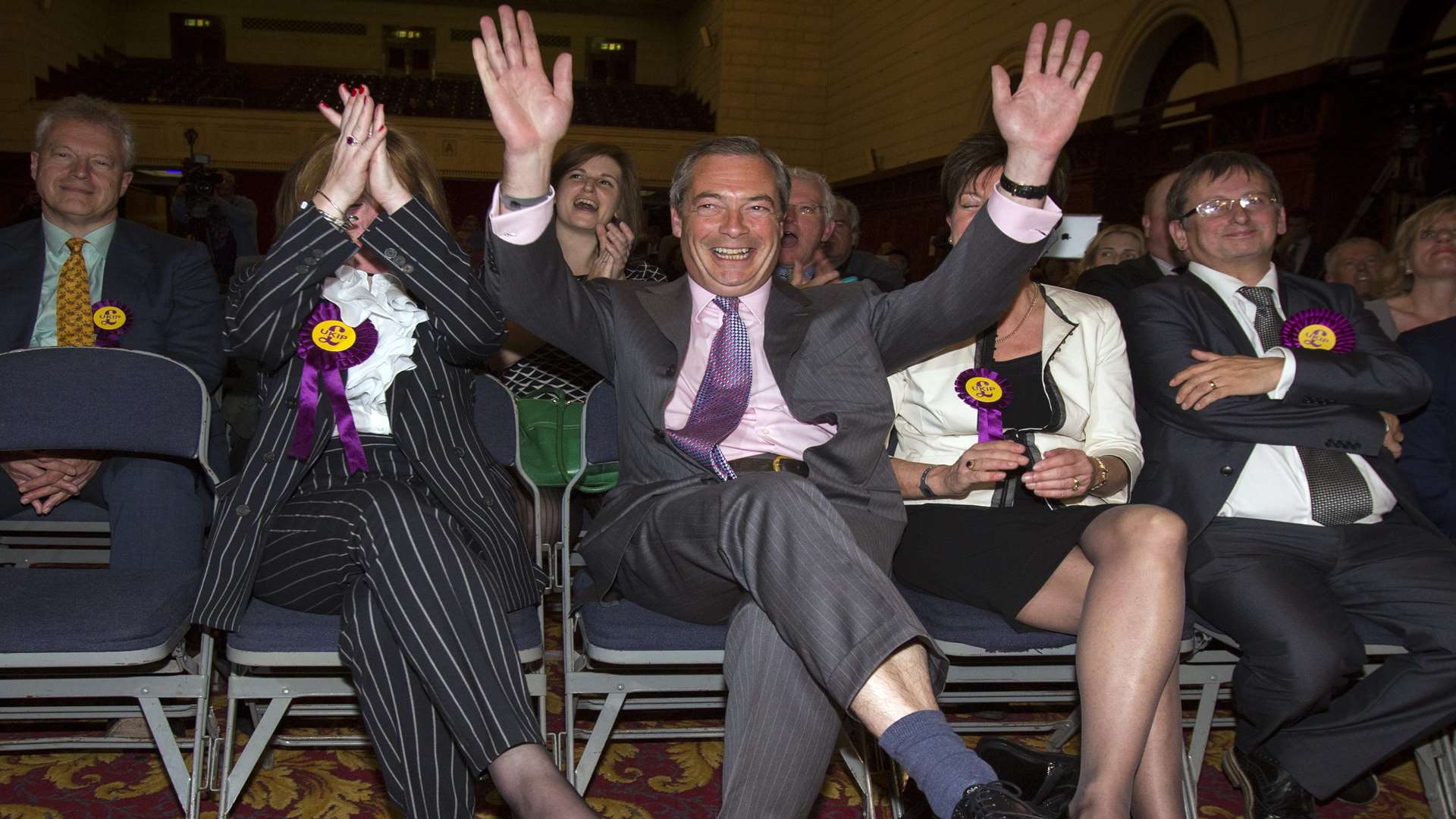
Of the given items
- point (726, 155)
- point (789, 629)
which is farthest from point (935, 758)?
point (726, 155)

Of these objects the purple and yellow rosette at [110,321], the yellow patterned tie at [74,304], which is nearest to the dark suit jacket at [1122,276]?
the purple and yellow rosette at [110,321]

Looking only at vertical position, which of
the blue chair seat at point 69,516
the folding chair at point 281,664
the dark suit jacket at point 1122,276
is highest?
the dark suit jacket at point 1122,276

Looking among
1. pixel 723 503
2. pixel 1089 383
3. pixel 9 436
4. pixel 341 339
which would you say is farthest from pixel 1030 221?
pixel 9 436

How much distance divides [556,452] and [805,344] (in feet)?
2.32

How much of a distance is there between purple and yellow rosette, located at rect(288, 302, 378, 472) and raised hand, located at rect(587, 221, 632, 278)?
959 millimetres

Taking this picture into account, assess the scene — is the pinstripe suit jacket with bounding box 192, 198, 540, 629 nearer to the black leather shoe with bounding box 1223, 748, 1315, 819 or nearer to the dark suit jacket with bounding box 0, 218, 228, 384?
the dark suit jacket with bounding box 0, 218, 228, 384

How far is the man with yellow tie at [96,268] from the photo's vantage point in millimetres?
2619

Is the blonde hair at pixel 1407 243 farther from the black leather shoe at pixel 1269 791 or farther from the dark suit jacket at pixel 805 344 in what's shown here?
the dark suit jacket at pixel 805 344

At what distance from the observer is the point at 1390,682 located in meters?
2.10

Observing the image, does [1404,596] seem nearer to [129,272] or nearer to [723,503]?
[723,503]

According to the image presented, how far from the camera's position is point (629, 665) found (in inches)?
74.0

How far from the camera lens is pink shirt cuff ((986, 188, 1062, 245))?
1818 millimetres

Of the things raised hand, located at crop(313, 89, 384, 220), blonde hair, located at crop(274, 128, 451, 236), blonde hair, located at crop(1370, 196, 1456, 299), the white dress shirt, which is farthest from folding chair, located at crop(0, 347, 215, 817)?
blonde hair, located at crop(1370, 196, 1456, 299)

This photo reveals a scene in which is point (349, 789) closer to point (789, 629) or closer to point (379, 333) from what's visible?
point (379, 333)
